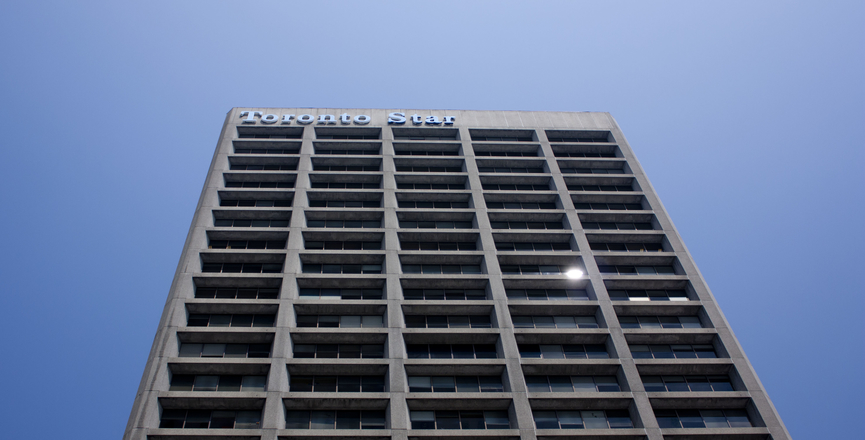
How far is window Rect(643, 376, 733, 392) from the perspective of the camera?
1692 inches

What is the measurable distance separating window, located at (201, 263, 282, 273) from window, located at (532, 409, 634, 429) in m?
22.4

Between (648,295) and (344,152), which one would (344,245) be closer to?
(344,152)

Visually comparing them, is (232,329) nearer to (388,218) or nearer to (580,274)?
(388,218)

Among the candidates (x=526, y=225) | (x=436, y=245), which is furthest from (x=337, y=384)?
(x=526, y=225)

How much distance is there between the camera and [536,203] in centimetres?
5709

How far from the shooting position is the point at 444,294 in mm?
48000

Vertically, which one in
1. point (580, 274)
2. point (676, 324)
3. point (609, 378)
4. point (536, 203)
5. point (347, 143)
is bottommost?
point (609, 378)

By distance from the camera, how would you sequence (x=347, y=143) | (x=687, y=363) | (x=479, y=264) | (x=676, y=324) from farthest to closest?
(x=347, y=143) < (x=479, y=264) < (x=676, y=324) < (x=687, y=363)

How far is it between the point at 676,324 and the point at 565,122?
26.5m

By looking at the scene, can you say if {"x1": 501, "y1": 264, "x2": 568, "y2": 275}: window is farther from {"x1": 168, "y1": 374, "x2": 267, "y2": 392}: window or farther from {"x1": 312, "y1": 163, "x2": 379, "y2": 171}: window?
{"x1": 168, "y1": 374, "x2": 267, "y2": 392}: window

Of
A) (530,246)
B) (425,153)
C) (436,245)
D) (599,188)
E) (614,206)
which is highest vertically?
(425,153)

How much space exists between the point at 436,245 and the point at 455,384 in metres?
13.4

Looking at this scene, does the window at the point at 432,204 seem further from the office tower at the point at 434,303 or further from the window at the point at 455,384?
the window at the point at 455,384

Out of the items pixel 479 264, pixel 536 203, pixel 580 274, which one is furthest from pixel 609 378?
pixel 536 203
